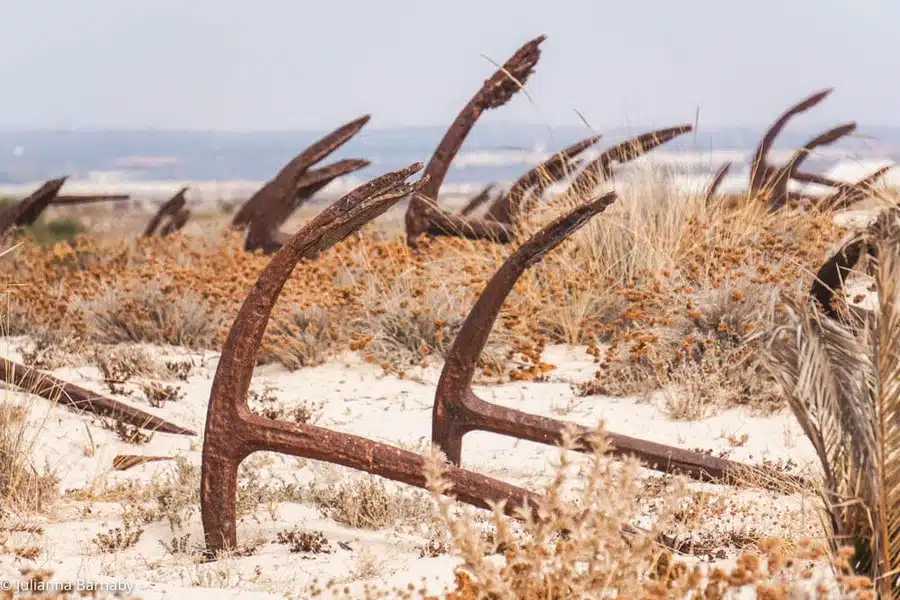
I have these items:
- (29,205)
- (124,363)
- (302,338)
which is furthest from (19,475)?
(29,205)

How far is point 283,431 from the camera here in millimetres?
2916

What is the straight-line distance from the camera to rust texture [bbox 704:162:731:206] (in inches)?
262

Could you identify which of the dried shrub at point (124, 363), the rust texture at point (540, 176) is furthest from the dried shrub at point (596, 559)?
the rust texture at point (540, 176)

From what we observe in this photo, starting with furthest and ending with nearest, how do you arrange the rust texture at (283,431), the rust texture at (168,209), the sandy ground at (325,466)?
the rust texture at (168,209) → the sandy ground at (325,466) → the rust texture at (283,431)

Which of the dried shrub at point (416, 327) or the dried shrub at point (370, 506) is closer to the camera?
the dried shrub at point (370, 506)

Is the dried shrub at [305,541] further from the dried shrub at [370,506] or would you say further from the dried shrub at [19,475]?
the dried shrub at [19,475]

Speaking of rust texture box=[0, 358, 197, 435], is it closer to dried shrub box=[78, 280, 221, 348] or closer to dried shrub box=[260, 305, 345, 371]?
dried shrub box=[260, 305, 345, 371]

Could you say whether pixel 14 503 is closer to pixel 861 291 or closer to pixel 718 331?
pixel 718 331

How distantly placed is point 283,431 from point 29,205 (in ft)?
→ 18.2

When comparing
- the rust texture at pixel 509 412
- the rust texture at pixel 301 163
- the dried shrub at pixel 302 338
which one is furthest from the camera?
the rust texture at pixel 301 163

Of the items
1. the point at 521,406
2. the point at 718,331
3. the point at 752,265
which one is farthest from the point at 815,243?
the point at 521,406

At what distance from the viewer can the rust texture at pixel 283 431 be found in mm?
2752

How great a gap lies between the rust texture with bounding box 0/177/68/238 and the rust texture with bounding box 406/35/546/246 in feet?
8.53

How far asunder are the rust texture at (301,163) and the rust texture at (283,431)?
4215 millimetres
